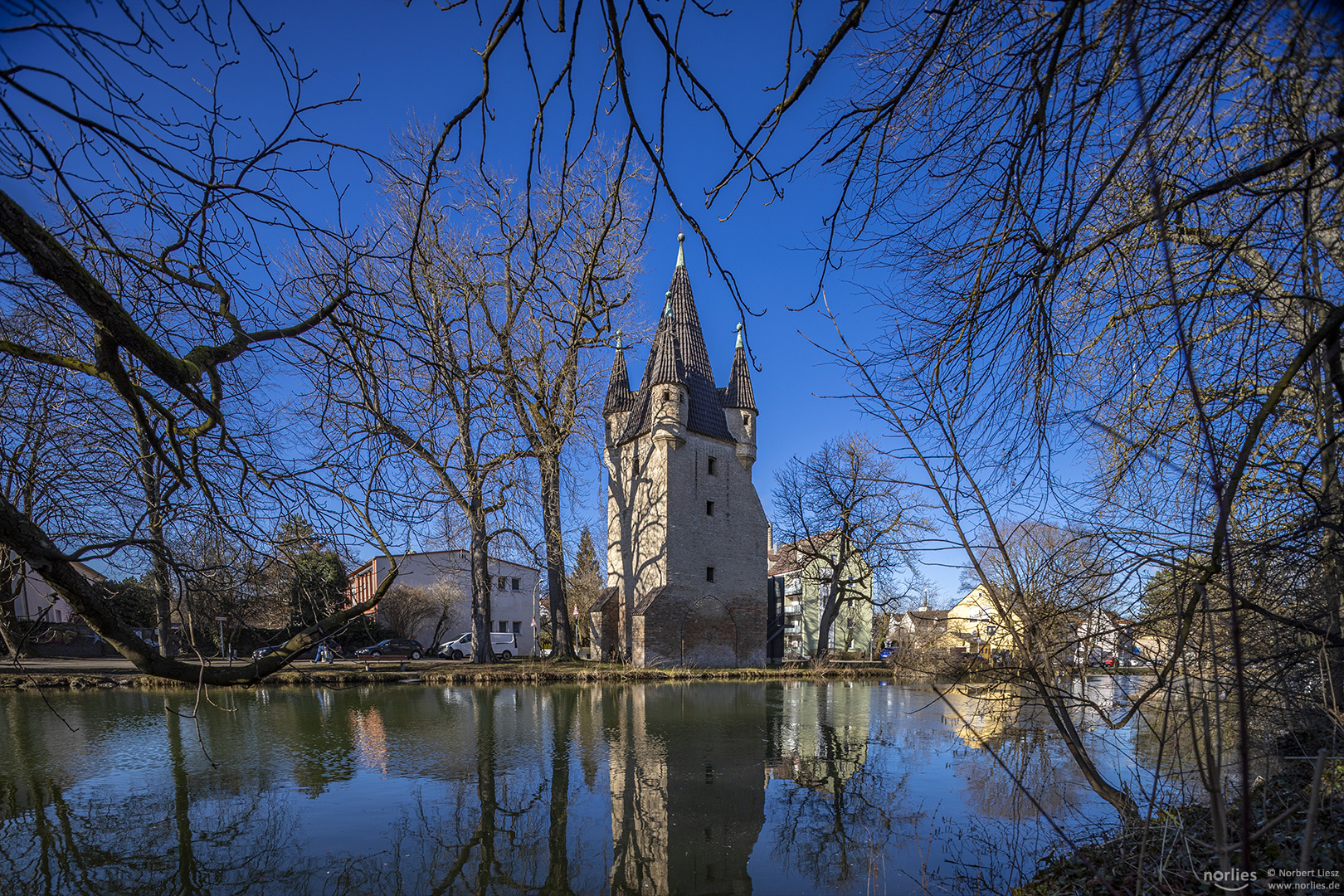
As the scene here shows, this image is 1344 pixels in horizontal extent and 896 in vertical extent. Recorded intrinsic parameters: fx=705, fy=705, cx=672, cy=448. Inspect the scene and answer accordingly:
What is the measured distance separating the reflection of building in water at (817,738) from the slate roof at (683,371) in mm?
11071

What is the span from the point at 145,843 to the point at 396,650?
65.7 feet

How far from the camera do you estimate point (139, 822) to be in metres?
5.77

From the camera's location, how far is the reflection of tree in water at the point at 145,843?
15.0ft

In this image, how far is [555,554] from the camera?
18.2 metres

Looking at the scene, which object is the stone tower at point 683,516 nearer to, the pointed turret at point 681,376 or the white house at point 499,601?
the pointed turret at point 681,376

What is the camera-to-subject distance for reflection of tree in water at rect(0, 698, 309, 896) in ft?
15.0

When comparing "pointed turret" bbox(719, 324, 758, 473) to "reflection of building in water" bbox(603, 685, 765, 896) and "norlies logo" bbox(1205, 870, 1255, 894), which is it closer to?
"reflection of building in water" bbox(603, 685, 765, 896)

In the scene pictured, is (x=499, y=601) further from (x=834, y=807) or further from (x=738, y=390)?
(x=834, y=807)

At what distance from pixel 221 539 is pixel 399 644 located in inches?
916

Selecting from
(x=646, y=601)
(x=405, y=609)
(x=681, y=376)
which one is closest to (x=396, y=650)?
(x=405, y=609)

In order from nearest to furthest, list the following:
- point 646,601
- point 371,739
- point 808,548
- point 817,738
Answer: point 371,739 → point 817,738 → point 646,601 → point 808,548

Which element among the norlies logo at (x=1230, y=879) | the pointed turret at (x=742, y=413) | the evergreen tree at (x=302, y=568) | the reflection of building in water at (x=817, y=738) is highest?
the pointed turret at (x=742, y=413)

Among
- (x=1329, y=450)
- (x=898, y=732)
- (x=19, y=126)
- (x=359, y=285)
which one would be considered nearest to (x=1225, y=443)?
(x=1329, y=450)

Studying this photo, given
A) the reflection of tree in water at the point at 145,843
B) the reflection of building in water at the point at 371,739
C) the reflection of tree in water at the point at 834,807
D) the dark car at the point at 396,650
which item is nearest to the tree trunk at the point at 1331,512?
the reflection of tree in water at the point at 834,807
